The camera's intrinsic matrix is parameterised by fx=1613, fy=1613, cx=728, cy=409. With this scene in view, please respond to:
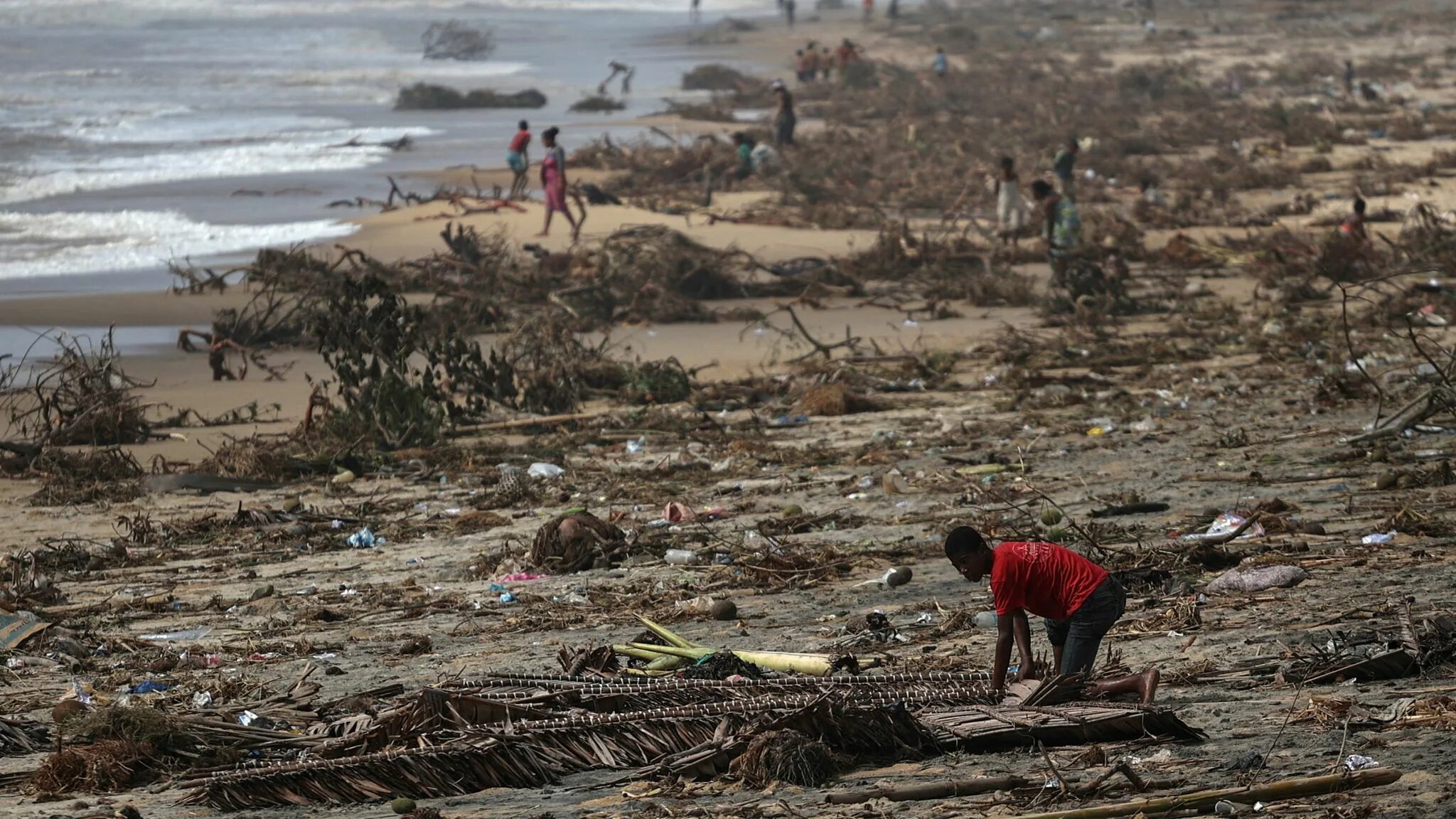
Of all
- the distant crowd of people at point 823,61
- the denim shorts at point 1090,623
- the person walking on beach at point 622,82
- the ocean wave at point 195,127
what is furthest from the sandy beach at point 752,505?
the person walking on beach at point 622,82

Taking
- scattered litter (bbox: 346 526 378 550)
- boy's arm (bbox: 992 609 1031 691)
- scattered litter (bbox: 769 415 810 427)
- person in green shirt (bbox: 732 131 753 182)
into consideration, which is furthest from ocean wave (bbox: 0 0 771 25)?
boy's arm (bbox: 992 609 1031 691)

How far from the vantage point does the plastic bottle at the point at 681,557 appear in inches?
315

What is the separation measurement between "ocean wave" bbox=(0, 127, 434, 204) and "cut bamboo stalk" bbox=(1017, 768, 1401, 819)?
23960 mm

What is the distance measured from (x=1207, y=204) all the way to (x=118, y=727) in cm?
1782

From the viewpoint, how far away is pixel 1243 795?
13.5ft

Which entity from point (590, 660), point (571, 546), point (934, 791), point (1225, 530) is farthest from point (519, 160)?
point (934, 791)

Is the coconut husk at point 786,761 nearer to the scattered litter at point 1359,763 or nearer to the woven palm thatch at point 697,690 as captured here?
the woven palm thatch at point 697,690

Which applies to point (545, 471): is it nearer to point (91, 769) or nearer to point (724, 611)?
point (724, 611)

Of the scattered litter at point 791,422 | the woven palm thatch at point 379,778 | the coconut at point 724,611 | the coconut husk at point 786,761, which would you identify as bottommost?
the scattered litter at point 791,422

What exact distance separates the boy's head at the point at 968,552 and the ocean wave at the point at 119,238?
15.7 m

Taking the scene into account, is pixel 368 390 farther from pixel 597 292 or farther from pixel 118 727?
pixel 118 727

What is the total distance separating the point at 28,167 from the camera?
28297 millimetres

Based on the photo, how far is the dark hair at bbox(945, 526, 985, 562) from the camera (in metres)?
5.05

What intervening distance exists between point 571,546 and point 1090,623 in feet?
11.5
